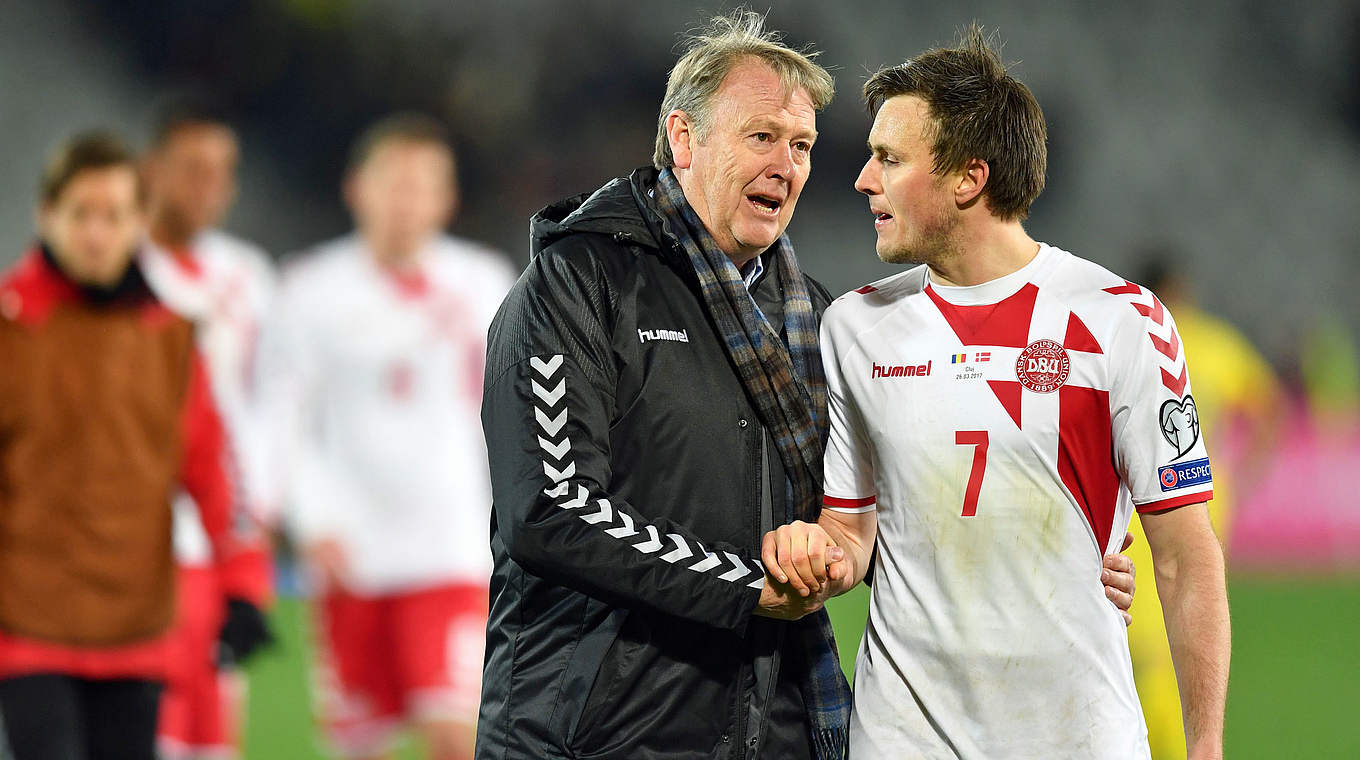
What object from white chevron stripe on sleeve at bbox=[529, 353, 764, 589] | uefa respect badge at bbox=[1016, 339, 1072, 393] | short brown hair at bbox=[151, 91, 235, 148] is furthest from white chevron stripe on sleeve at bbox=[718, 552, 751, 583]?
short brown hair at bbox=[151, 91, 235, 148]

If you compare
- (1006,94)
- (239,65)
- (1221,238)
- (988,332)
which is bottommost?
(988,332)

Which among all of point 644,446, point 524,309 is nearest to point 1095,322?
point 644,446

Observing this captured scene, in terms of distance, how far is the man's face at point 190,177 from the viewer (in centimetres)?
774

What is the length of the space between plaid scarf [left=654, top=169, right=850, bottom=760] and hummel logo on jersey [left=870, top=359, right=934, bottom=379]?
0.64ft

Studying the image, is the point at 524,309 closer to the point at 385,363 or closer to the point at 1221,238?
the point at 385,363

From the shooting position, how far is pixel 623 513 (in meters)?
2.71

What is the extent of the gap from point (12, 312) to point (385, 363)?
2.25 m

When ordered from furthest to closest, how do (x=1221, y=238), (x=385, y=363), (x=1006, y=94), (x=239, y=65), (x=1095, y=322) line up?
1. (x=1221, y=238)
2. (x=239, y=65)
3. (x=385, y=363)
4. (x=1006, y=94)
5. (x=1095, y=322)

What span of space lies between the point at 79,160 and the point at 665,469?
3.33m

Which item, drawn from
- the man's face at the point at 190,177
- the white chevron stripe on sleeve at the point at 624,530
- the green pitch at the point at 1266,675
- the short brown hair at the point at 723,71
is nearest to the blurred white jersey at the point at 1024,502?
the white chevron stripe on sleeve at the point at 624,530

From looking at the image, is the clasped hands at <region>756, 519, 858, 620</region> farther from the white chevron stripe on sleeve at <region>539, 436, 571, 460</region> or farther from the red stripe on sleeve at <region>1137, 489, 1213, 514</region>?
the red stripe on sleeve at <region>1137, 489, 1213, 514</region>

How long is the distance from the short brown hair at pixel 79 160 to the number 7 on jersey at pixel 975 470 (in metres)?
3.75

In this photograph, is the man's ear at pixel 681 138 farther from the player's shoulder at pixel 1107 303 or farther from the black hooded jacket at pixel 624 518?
the player's shoulder at pixel 1107 303

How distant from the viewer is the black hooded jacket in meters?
2.68
